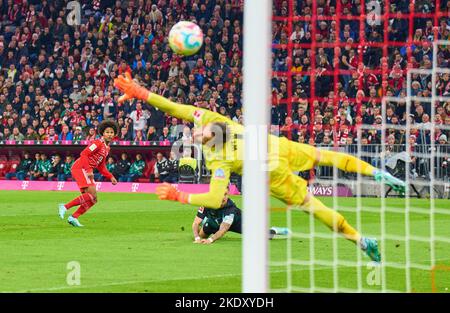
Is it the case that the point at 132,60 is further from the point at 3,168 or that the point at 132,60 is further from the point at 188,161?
the point at 188,161

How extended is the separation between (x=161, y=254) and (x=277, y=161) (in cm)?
251

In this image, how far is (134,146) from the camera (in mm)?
29109

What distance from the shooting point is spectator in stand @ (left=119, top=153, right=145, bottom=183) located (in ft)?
94.0

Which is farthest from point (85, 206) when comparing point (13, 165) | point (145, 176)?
point (13, 165)

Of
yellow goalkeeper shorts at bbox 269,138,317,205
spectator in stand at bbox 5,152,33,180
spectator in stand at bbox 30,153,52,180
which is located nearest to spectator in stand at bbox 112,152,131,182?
spectator in stand at bbox 30,153,52,180

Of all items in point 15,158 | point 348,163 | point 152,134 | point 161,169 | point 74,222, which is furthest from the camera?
point 15,158

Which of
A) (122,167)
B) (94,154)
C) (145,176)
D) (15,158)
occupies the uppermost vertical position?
(94,154)

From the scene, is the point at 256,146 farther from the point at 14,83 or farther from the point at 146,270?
the point at 14,83

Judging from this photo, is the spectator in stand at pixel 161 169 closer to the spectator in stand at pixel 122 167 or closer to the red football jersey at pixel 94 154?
the spectator in stand at pixel 122 167

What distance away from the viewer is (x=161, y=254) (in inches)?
523

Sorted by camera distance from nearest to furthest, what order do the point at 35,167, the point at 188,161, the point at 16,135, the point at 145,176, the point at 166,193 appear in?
the point at 166,193, the point at 188,161, the point at 145,176, the point at 35,167, the point at 16,135

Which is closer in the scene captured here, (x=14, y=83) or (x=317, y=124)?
(x=317, y=124)
